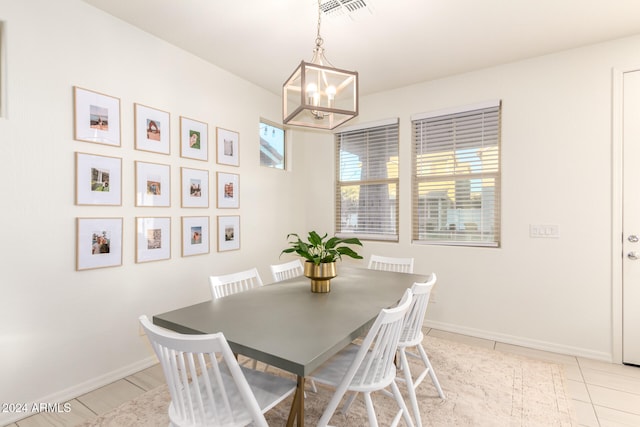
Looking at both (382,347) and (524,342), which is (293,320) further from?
(524,342)

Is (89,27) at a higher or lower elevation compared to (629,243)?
higher

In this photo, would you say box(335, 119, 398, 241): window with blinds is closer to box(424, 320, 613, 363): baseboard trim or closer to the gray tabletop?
box(424, 320, 613, 363): baseboard trim

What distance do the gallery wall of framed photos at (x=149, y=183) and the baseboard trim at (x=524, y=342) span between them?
250 cm

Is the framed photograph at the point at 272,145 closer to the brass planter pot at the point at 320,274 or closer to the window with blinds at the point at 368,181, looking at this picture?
the window with blinds at the point at 368,181

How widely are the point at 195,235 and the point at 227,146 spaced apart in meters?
0.98

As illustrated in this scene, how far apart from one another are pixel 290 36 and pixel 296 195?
2.06 metres

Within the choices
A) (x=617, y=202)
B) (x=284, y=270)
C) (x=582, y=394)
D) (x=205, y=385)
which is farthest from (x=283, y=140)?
(x=582, y=394)

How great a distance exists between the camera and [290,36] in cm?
261

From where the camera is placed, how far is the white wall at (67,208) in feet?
6.26

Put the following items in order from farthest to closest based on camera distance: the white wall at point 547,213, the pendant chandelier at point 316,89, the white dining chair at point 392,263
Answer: the white dining chair at point 392,263 < the white wall at point 547,213 < the pendant chandelier at point 316,89

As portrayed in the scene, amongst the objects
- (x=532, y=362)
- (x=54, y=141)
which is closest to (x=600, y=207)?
(x=532, y=362)

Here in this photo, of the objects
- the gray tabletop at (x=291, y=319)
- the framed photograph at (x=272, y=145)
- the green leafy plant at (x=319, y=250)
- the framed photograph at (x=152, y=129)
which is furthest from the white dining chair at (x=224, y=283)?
the framed photograph at (x=272, y=145)

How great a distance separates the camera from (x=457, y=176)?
3416 millimetres

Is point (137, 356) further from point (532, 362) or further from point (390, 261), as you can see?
point (532, 362)
